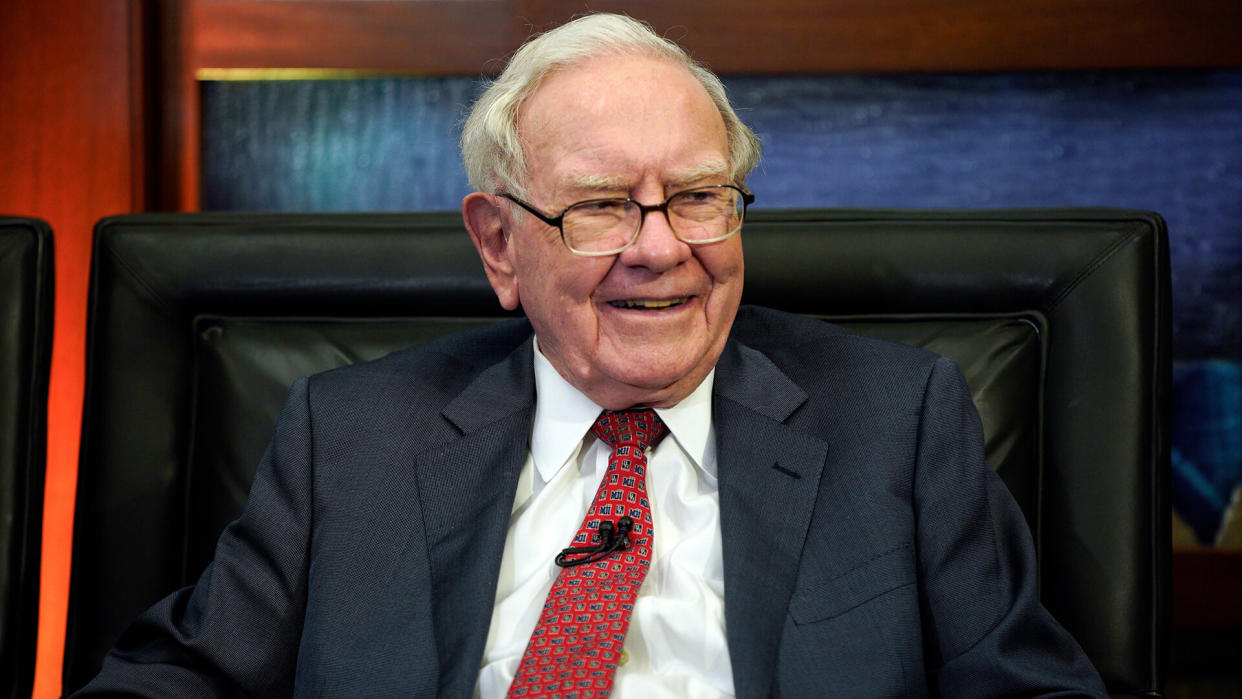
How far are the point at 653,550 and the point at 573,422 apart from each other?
191mm

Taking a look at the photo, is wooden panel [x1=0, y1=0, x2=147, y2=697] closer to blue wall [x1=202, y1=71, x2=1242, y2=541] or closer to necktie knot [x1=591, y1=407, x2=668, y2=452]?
blue wall [x1=202, y1=71, x2=1242, y2=541]

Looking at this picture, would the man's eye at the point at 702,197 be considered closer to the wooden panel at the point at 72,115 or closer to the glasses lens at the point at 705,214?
the glasses lens at the point at 705,214

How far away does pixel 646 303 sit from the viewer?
1.34 meters

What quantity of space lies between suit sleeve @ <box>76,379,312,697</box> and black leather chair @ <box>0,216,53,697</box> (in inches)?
10.0

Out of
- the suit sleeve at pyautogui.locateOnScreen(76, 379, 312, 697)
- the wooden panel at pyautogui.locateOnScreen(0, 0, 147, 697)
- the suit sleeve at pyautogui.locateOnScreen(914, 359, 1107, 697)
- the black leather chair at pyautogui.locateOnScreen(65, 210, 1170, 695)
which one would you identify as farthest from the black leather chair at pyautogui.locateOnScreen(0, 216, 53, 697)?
the suit sleeve at pyautogui.locateOnScreen(914, 359, 1107, 697)

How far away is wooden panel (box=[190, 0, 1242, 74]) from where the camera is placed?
7.06 ft

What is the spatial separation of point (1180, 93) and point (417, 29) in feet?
4.90

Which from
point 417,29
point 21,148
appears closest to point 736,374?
point 417,29

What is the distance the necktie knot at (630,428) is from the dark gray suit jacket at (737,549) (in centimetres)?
8

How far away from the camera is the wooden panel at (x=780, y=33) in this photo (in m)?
2.15

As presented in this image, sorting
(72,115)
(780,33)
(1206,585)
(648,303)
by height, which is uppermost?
(780,33)

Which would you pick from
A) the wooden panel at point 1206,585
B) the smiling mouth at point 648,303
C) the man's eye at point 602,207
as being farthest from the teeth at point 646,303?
the wooden panel at point 1206,585

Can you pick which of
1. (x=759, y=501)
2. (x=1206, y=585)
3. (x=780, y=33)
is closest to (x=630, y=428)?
(x=759, y=501)

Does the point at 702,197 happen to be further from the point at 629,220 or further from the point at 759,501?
the point at 759,501
